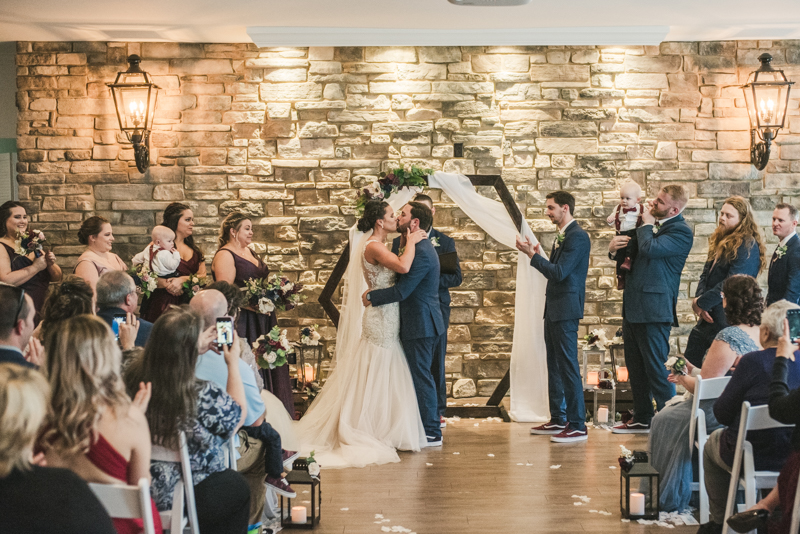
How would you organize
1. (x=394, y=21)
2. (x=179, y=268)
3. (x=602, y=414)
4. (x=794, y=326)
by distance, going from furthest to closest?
(x=394, y=21) → (x=602, y=414) → (x=179, y=268) → (x=794, y=326)

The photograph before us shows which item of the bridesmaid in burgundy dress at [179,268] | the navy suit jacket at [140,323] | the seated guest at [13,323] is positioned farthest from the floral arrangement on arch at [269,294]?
the seated guest at [13,323]

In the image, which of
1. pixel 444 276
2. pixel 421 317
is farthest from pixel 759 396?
pixel 444 276

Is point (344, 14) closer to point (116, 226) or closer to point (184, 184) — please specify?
point (184, 184)

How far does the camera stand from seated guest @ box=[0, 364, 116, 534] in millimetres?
1625

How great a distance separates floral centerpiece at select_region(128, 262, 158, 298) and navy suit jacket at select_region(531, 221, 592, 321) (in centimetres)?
266

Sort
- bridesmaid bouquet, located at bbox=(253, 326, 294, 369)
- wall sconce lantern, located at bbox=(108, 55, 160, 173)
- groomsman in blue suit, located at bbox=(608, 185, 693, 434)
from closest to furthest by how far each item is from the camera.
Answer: bridesmaid bouquet, located at bbox=(253, 326, 294, 369) → groomsman in blue suit, located at bbox=(608, 185, 693, 434) → wall sconce lantern, located at bbox=(108, 55, 160, 173)

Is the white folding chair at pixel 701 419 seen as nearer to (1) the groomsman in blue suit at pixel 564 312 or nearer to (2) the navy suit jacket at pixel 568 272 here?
(1) the groomsman in blue suit at pixel 564 312

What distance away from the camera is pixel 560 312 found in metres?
5.33

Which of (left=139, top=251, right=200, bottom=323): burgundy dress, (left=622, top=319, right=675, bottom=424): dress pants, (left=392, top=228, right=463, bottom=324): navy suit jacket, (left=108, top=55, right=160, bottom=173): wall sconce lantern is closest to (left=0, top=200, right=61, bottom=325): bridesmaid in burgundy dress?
(left=139, top=251, right=200, bottom=323): burgundy dress

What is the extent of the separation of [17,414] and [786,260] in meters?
5.06

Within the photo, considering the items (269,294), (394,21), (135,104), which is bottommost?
(269,294)

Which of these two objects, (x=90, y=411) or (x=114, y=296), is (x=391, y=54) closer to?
(x=114, y=296)

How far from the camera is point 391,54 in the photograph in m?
6.64

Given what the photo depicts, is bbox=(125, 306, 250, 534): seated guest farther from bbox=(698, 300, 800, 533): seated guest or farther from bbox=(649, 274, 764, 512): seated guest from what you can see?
bbox=(649, 274, 764, 512): seated guest
